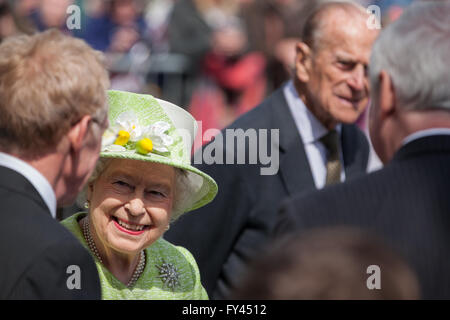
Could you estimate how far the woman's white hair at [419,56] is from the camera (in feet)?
8.76

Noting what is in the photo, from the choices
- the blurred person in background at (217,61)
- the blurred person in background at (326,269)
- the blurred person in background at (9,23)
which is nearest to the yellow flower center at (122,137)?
the blurred person in background at (326,269)

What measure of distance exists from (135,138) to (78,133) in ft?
3.39

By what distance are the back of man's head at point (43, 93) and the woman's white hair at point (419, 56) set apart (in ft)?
2.82

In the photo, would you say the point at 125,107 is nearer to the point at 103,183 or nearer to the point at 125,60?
the point at 103,183

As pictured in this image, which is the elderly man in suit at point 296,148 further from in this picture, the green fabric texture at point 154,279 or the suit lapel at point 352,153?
the green fabric texture at point 154,279

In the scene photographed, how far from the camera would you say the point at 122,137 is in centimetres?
362

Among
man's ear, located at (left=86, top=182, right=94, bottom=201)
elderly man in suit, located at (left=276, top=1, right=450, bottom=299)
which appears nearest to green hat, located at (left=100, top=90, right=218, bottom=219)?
man's ear, located at (left=86, top=182, right=94, bottom=201)

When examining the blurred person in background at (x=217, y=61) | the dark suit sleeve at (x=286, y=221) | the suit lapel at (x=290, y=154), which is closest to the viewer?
the dark suit sleeve at (x=286, y=221)

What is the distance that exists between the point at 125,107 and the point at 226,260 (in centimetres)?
110

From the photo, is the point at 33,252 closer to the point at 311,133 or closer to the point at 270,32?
the point at 311,133

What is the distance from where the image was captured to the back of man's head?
8.31 ft

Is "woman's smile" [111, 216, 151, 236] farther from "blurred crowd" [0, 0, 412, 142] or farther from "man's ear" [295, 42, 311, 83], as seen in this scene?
"blurred crowd" [0, 0, 412, 142]
